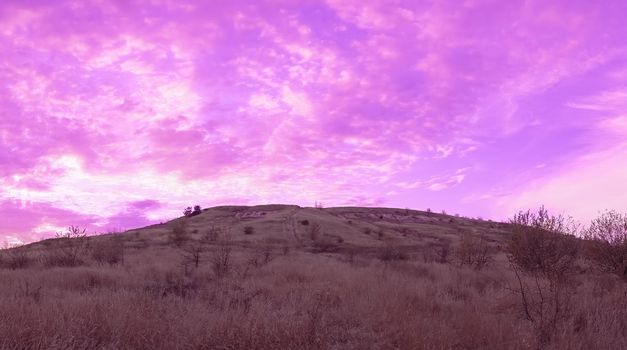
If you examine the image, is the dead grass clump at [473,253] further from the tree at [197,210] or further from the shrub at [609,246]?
the tree at [197,210]

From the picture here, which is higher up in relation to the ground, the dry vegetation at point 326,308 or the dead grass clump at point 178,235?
the dead grass clump at point 178,235

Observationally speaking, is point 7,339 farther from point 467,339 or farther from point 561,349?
point 561,349

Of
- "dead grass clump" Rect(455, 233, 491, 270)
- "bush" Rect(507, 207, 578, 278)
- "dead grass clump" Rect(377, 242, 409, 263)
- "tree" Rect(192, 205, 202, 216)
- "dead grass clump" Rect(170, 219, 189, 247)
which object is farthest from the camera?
"tree" Rect(192, 205, 202, 216)

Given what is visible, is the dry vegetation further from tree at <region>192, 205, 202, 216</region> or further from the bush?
tree at <region>192, 205, 202, 216</region>

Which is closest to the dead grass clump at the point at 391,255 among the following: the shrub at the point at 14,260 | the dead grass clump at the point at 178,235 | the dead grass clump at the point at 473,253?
the dead grass clump at the point at 473,253

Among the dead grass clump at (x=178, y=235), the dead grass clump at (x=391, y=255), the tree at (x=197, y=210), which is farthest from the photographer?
the tree at (x=197, y=210)

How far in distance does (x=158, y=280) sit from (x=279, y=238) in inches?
1328

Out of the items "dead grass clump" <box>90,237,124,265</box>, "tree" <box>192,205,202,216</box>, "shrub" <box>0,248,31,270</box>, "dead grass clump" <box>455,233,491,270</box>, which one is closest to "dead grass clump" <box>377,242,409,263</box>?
"dead grass clump" <box>455,233,491,270</box>

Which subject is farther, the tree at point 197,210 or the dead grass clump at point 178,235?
the tree at point 197,210

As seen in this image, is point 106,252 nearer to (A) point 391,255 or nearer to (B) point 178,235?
(B) point 178,235

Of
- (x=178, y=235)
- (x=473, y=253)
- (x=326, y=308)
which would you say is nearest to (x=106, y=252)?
(x=178, y=235)

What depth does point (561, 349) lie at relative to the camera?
6203mm

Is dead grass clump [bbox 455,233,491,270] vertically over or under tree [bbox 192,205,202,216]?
under

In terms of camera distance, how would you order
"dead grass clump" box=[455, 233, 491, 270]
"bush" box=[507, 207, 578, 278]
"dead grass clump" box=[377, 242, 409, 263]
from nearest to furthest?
"bush" box=[507, 207, 578, 278], "dead grass clump" box=[455, 233, 491, 270], "dead grass clump" box=[377, 242, 409, 263]
